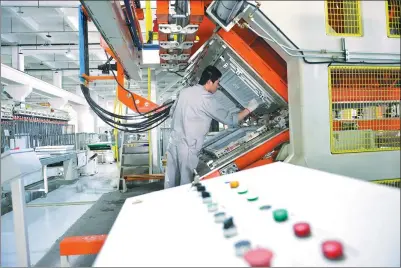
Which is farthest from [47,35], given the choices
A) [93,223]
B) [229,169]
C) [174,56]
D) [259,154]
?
[259,154]

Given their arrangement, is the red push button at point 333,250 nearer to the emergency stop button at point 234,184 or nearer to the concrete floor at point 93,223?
the emergency stop button at point 234,184

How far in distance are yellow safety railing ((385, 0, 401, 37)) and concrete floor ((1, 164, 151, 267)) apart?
311 centimetres

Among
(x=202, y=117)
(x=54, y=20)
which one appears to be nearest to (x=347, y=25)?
(x=202, y=117)

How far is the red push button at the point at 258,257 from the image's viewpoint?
71 cm

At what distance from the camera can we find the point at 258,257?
731 millimetres

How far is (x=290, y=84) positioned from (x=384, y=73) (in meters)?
0.65

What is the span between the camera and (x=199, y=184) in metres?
1.53

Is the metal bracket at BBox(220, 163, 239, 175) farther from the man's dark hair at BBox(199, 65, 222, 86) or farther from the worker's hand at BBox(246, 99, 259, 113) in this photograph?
the man's dark hair at BBox(199, 65, 222, 86)

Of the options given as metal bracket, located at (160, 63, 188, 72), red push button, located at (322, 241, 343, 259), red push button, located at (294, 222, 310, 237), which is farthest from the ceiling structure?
red push button, located at (322, 241, 343, 259)

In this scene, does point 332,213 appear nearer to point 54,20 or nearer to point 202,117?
point 202,117

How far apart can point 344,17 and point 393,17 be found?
40 centimetres

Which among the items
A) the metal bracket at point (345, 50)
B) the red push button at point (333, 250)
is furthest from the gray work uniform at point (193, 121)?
the red push button at point (333, 250)

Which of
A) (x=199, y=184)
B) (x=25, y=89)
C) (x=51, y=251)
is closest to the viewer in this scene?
(x=199, y=184)

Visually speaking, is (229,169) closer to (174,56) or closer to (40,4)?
(174,56)
